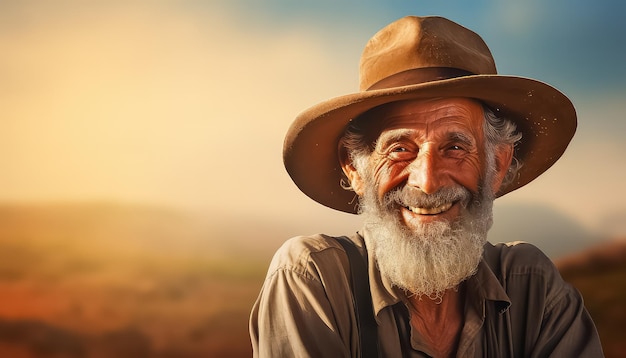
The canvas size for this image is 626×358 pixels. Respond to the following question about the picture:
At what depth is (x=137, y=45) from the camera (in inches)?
131

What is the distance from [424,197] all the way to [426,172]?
73 mm

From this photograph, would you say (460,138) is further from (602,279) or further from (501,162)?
(602,279)

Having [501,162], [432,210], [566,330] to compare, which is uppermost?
[501,162]

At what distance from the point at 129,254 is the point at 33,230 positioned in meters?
0.47

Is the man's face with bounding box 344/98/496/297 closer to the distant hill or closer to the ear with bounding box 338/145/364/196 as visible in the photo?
the ear with bounding box 338/145/364/196

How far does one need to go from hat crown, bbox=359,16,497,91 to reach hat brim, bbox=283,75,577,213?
0.10 meters

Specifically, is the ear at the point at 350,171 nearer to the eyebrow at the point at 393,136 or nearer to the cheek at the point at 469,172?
the eyebrow at the point at 393,136

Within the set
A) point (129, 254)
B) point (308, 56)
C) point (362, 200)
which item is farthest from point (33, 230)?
point (362, 200)

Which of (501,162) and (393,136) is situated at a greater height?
(393,136)

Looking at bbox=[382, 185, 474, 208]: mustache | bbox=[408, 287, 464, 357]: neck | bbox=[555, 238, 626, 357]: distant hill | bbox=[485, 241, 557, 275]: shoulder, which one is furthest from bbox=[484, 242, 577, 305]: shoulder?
bbox=[555, 238, 626, 357]: distant hill

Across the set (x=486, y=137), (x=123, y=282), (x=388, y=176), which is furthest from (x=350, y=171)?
(x=123, y=282)

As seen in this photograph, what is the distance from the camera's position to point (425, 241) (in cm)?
198

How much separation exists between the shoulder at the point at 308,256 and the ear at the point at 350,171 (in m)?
0.24

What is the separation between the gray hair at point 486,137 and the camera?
2143 millimetres
